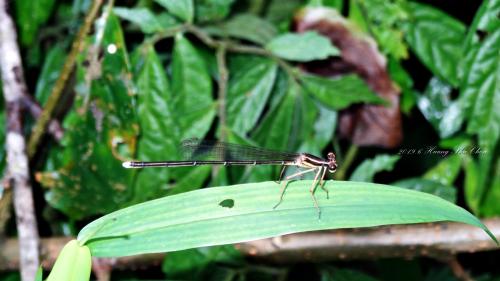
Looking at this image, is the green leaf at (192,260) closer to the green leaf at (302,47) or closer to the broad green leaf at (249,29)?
the green leaf at (302,47)

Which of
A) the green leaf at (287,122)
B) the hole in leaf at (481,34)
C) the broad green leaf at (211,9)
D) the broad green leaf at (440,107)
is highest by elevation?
the broad green leaf at (211,9)

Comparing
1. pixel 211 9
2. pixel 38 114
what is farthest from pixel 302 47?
pixel 38 114

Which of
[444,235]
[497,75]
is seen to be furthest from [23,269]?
[497,75]

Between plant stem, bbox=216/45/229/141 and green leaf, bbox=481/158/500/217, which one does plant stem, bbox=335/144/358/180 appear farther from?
plant stem, bbox=216/45/229/141

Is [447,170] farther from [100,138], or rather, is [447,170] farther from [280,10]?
[100,138]

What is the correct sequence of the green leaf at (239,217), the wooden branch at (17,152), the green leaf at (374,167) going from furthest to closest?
the green leaf at (374,167)
the wooden branch at (17,152)
the green leaf at (239,217)

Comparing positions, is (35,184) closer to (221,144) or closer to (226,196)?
(221,144)

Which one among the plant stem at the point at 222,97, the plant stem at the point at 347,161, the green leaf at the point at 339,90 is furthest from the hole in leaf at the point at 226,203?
the plant stem at the point at 347,161
